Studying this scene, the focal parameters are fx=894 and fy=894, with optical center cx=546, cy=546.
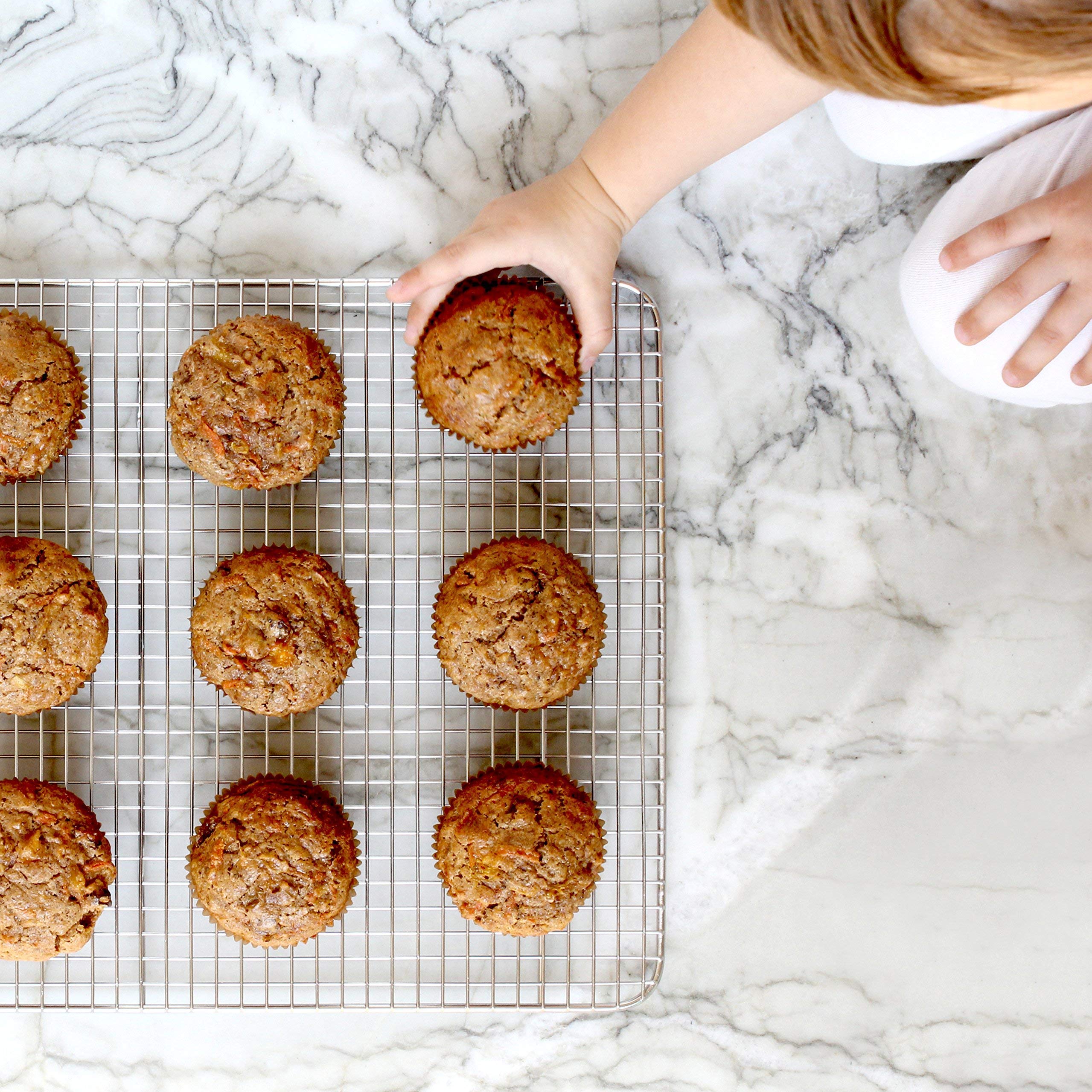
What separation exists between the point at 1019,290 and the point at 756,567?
2.61ft

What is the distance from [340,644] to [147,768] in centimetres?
62

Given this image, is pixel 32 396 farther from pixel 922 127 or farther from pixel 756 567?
pixel 922 127

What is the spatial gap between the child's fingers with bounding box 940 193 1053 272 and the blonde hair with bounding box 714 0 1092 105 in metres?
0.65

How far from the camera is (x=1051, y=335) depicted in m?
1.81

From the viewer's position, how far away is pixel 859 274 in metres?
2.12

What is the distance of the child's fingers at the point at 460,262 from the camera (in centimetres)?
182

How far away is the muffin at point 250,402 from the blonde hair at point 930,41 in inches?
41.1

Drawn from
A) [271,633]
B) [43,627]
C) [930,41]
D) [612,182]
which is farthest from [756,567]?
[43,627]

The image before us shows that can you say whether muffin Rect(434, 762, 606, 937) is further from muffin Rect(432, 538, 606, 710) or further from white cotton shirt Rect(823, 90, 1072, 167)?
white cotton shirt Rect(823, 90, 1072, 167)

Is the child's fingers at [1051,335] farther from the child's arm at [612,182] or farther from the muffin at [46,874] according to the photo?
the muffin at [46,874]

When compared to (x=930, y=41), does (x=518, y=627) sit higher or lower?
lower

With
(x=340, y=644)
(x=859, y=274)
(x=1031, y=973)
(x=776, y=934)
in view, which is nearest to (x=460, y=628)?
(x=340, y=644)

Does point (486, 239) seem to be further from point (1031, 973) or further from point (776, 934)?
point (1031, 973)

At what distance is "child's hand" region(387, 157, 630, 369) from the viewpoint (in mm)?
1856
